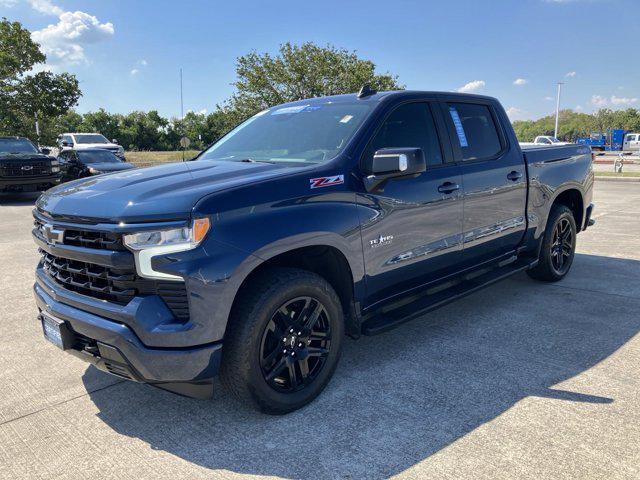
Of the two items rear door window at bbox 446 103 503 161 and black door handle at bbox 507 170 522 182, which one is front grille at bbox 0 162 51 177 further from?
black door handle at bbox 507 170 522 182

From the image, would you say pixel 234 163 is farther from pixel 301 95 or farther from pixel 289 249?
pixel 301 95

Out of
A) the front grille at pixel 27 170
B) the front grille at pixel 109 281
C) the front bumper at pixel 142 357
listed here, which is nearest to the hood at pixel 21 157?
the front grille at pixel 27 170

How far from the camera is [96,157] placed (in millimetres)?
17391

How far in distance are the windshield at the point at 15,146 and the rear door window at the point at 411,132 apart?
14.5 meters

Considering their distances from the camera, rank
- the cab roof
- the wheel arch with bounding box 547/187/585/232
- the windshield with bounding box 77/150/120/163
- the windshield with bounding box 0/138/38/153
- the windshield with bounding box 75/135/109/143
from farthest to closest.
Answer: the windshield with bounding box 75/135/109/143, the windshield with bounding box 77/150/120/163, the windshield with bounding box 0/138/38/153, the wheel arch with bounding box 547/187/585/232, the cab roof

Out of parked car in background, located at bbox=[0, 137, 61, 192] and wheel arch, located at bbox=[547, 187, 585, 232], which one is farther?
parked car in background, located at bbox=[0, 137, 61, 192]

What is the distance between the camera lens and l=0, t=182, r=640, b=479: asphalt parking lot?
8.66ft

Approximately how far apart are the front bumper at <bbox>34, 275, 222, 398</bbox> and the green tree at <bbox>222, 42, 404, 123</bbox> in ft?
105

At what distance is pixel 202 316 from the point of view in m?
2.63

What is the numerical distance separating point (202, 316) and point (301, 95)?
111 feet

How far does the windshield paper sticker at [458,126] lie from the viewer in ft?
14.2

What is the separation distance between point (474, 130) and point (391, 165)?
5.37 ft

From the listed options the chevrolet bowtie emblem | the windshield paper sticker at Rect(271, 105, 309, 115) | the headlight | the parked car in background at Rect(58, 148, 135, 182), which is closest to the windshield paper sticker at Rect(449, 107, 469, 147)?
the windshield paper sticker at Rect(271, 105, 309, 115)

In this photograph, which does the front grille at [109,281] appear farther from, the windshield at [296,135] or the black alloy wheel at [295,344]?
the windshield at [296,135]
